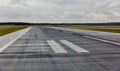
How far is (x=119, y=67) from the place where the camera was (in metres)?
7.71

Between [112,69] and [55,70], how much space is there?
1760mm

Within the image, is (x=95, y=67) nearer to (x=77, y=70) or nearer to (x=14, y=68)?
(x=77, y=70)

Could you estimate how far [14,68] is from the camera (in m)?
7.56

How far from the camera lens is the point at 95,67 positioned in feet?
25.2

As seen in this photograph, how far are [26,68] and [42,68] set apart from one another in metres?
0.50

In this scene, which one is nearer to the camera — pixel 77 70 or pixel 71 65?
pixel 77 70

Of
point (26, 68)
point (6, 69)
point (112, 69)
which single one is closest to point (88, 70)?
point (112, 69)

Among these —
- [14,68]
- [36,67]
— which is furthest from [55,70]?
[14,68]

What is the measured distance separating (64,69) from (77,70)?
418 millimetres

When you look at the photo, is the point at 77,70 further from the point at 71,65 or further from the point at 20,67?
the point at 20,67

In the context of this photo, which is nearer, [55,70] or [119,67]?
[55,70]

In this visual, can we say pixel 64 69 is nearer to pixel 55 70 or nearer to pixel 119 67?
pixel 55 70

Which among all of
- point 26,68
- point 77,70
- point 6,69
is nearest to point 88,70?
point 77,70

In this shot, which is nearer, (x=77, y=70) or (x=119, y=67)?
(x=77, y=70)
